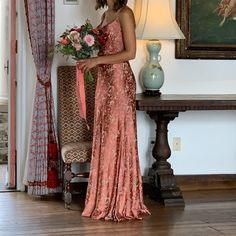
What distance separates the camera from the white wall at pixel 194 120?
5.20 metres

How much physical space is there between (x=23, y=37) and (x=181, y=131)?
1.65m

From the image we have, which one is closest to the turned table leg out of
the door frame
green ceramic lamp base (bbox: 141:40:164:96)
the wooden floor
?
the wooden floor

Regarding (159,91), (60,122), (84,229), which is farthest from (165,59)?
(84,229)

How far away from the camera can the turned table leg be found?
4801 millimetres

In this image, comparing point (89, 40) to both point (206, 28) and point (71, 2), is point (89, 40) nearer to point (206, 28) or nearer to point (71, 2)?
point (71, 2)

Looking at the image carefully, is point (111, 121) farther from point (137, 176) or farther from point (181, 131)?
point (181, 131)

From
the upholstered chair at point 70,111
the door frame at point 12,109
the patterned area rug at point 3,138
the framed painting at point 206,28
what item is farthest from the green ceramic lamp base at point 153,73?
the patterned area rug at point 3,138

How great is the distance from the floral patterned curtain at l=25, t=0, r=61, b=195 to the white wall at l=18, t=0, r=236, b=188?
19 centimetres

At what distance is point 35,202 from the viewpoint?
482cm

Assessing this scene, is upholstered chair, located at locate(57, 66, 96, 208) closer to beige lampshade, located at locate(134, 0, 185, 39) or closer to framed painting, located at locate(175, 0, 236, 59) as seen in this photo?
beige lampshade, located at locate(134, 0, 185, 39)

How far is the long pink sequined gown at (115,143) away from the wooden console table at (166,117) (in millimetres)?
294

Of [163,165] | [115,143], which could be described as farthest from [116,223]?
[163,165]

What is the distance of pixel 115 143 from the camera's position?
4.28 m

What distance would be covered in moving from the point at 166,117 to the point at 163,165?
0.41 meters
